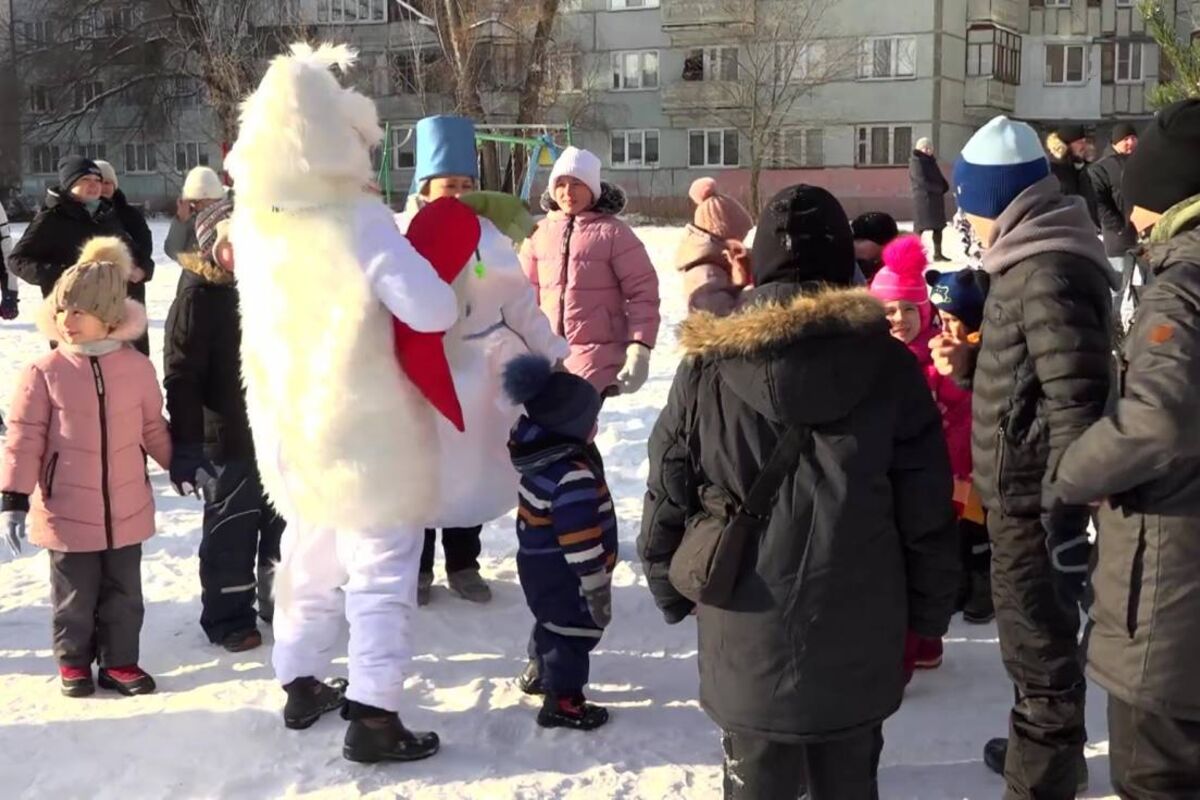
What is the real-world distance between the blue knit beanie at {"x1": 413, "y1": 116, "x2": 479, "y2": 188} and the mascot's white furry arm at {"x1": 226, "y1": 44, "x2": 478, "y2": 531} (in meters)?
0.86

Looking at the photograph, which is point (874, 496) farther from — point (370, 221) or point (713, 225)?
point (713, 225)

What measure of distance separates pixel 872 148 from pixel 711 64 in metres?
5.86

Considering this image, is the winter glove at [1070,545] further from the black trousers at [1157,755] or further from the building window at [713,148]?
the building window at [713,148]

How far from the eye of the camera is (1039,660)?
122 inches

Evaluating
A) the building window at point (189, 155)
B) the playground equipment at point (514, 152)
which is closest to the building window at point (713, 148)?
the playground equipment at point (514, 152)

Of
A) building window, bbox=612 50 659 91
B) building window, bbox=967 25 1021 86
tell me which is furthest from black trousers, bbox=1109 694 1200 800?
building window, bbox=612 50 659 91

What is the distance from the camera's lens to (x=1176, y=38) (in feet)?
16.6

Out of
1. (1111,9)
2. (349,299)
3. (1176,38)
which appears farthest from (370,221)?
(1111,9)

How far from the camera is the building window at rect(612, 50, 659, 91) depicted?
3994cm

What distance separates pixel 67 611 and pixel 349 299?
1.69m

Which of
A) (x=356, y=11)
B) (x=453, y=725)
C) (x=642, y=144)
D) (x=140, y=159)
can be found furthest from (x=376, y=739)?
(x=140, y=159)

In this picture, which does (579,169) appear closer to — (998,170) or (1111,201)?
(998,170)

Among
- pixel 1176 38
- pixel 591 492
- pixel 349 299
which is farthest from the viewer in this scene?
pixel 1176 38

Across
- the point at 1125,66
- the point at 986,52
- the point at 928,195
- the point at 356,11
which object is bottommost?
the point at 928,195
